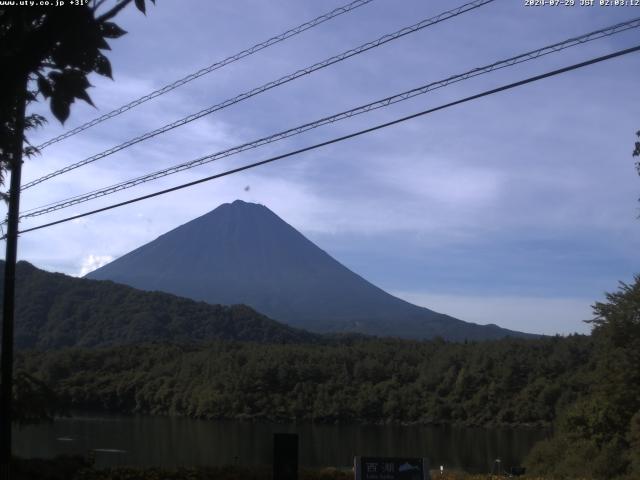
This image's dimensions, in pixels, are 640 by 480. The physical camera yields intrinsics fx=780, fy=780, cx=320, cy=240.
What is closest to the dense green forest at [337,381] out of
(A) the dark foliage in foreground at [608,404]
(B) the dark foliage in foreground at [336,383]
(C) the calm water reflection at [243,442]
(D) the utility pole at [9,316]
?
(B) the dark foliage in foreground at [336,383]

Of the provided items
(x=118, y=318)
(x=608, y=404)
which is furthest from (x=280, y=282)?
(x=608, y=404)

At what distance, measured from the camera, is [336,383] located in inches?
2677

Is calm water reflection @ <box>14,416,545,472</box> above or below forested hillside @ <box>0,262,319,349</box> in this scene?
below

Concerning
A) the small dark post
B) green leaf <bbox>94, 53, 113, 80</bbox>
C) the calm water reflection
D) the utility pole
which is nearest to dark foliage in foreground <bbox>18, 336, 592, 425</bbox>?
the calm water reflection

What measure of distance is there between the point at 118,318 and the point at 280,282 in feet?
215

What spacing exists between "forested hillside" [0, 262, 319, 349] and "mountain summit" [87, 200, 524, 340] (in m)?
36.2

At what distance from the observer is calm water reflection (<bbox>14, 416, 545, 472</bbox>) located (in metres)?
33.6

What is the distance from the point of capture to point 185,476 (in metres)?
13.1

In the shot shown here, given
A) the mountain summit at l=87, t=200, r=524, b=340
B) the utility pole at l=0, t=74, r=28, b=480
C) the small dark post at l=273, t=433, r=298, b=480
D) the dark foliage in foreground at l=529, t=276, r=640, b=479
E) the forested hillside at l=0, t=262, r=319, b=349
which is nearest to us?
the small dark post at l=273, t=433, r=298, b=480

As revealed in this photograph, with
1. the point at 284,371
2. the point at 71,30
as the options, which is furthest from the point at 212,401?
the point at 71,30

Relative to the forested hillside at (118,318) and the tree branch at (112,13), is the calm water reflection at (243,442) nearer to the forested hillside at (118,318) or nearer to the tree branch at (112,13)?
the tree branch at (112,13)

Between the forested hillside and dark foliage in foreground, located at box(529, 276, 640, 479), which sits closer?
dark foliage in foreground, located at box(529, 276, 640, 479)

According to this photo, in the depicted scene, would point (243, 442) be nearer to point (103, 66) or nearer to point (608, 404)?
point (608, 404)

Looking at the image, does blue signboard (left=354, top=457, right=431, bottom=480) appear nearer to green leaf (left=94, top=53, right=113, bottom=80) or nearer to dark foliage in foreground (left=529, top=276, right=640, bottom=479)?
green leaf (left=94, top=53, right=113, bottom=80)
